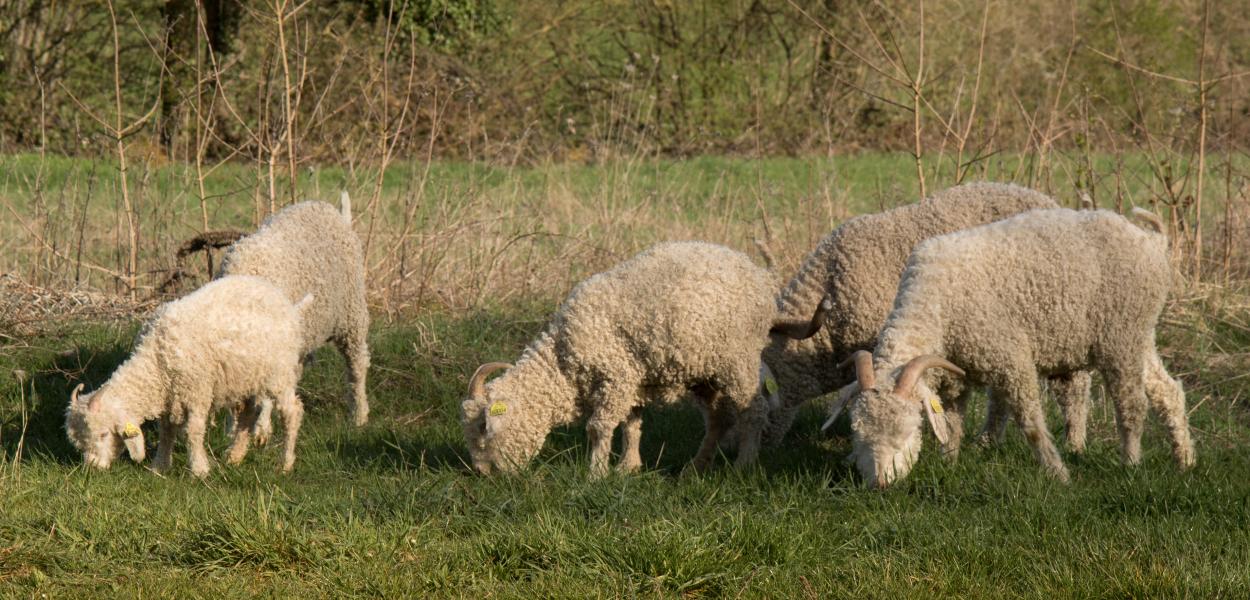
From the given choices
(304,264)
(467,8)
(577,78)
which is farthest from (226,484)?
(577,78)

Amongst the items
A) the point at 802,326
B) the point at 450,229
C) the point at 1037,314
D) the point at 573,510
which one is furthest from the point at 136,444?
the point at 1037,314

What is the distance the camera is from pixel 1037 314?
5.78 metres

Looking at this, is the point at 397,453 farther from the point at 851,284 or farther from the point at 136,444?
the point at 851,284

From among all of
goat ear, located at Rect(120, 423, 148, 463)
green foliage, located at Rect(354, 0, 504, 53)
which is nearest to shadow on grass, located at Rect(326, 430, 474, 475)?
goat ear, located at Rect(120, 423, 148, 463)

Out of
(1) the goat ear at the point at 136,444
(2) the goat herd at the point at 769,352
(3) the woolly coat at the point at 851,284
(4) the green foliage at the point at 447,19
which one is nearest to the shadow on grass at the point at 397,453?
(2) the goat herd at the point at 769,352

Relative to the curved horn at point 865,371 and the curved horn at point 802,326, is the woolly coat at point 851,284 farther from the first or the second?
the curved horn at point 865,371

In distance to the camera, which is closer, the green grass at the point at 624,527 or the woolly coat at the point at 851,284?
the green grass at the point at 624,527

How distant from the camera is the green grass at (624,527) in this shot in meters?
4.53

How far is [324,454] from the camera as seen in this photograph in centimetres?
653

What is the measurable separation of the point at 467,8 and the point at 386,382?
1069 centimetres

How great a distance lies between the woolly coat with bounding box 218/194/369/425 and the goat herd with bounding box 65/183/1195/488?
3 centimetres

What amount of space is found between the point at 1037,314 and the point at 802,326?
1269 mm

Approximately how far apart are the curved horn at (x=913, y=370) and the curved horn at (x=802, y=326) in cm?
106

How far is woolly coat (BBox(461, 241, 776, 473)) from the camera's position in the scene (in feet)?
20.0
